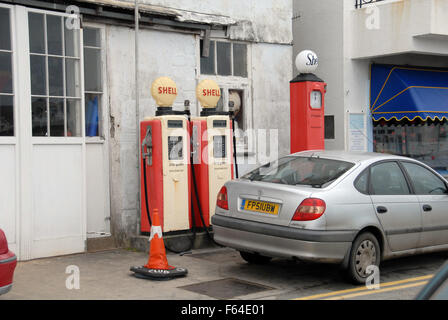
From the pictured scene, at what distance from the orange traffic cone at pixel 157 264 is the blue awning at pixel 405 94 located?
7078 mm

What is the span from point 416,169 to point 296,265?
6.74ft

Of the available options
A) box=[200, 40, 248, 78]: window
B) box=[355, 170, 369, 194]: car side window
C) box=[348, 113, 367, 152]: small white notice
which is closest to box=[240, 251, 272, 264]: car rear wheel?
box=[355, 170, 369, 194]: car side window

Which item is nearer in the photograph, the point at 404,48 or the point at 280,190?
the point at 280,190

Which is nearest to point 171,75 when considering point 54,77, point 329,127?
point 54,77

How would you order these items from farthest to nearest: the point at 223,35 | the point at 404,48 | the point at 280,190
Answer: the point at 404,48, the point at 223,35, the point at 280,190

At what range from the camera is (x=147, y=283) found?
6.92 m

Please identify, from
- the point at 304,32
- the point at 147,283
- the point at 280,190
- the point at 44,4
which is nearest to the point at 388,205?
the point at 280,190

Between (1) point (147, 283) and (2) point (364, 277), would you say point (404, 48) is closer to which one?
(2) point (364, 277)

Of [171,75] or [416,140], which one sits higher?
[171,75]

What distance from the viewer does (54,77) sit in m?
8.34

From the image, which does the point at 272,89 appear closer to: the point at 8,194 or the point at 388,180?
the point at 388,180

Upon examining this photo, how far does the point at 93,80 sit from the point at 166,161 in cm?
179

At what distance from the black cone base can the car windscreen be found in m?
1.47

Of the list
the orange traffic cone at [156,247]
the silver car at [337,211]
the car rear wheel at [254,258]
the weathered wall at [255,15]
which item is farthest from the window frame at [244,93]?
the orange traffic cone at [156,247]
